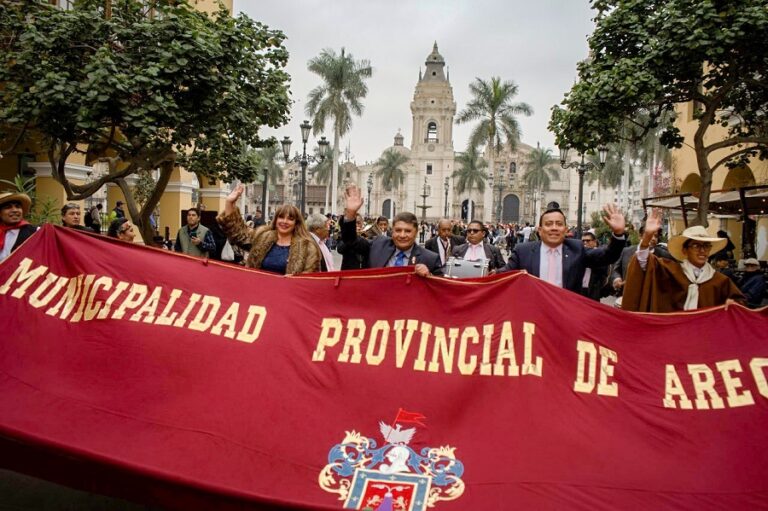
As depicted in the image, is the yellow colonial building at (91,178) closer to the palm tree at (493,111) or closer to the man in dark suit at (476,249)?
the man in dark suit at (476,249)

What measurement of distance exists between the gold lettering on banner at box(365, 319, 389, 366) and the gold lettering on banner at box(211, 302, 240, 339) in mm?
883

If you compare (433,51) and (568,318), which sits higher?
(433,51)

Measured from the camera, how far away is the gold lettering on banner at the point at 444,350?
4023mm

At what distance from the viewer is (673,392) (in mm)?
3887

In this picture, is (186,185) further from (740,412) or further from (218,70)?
(740,412)

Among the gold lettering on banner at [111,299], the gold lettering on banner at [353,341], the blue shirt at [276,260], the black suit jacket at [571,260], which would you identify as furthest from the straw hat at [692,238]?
the gold lettering on banner at [111,299]

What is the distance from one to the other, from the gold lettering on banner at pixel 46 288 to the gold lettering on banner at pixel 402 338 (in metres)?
2.33

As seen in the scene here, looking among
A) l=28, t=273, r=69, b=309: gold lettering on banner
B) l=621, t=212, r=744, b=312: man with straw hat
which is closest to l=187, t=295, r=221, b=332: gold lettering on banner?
l=28, t=273, r=69, b=309: gold lettering on banner

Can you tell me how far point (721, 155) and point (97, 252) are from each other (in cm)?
1933

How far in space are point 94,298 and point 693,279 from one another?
14.7 ft

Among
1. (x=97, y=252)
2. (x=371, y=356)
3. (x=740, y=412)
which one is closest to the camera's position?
(x=740, y=412)

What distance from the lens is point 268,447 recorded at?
3518 mm

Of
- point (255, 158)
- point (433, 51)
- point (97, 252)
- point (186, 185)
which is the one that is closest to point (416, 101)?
point (433, 51)

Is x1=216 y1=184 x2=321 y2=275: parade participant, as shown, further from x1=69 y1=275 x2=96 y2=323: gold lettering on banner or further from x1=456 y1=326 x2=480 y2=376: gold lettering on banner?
x1=456 y1=326 x2=480 y2=376: gold lettering on banner
